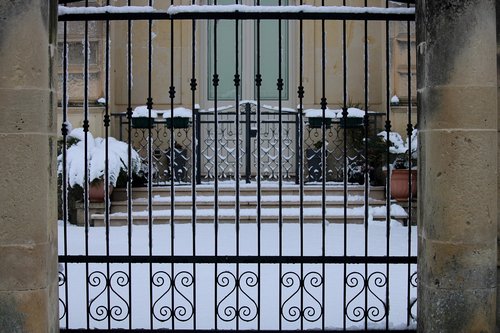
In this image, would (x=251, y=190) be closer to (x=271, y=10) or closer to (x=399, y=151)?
(x=399, y=151)

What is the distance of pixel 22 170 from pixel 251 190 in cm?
562

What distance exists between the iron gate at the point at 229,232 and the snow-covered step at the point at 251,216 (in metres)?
0.02

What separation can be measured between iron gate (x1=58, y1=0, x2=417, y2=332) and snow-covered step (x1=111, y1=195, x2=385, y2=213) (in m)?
0.03

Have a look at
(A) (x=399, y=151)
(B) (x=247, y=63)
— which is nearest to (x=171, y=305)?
(A) (x=399, y=151)

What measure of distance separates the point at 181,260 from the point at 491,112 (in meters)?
2.16

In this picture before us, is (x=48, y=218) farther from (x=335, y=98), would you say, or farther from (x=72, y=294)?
(x=335, y=98)

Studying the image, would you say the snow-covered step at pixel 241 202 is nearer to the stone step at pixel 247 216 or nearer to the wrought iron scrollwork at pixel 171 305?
the stone step at pixel 247 216

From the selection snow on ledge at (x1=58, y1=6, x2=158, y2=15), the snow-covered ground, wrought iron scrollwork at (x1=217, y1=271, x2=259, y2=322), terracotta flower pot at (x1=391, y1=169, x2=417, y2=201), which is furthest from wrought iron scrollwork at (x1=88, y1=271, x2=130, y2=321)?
terracotta flower pot at (x1=391, y1=169, x2=417, y2=201)

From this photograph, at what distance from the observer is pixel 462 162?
3709mm

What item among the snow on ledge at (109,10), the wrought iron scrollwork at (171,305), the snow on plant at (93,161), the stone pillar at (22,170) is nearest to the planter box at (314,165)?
the snow on plant at (93,161)

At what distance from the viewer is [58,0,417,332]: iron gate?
14.1 ft

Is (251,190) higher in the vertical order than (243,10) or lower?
lower

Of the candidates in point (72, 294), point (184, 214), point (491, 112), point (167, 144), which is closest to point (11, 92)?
point (72, 294)

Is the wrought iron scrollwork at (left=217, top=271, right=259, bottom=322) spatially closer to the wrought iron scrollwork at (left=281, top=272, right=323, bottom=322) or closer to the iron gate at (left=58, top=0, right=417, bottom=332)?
the iron gate at (left=58, top=0, right=417, bottom=332)
